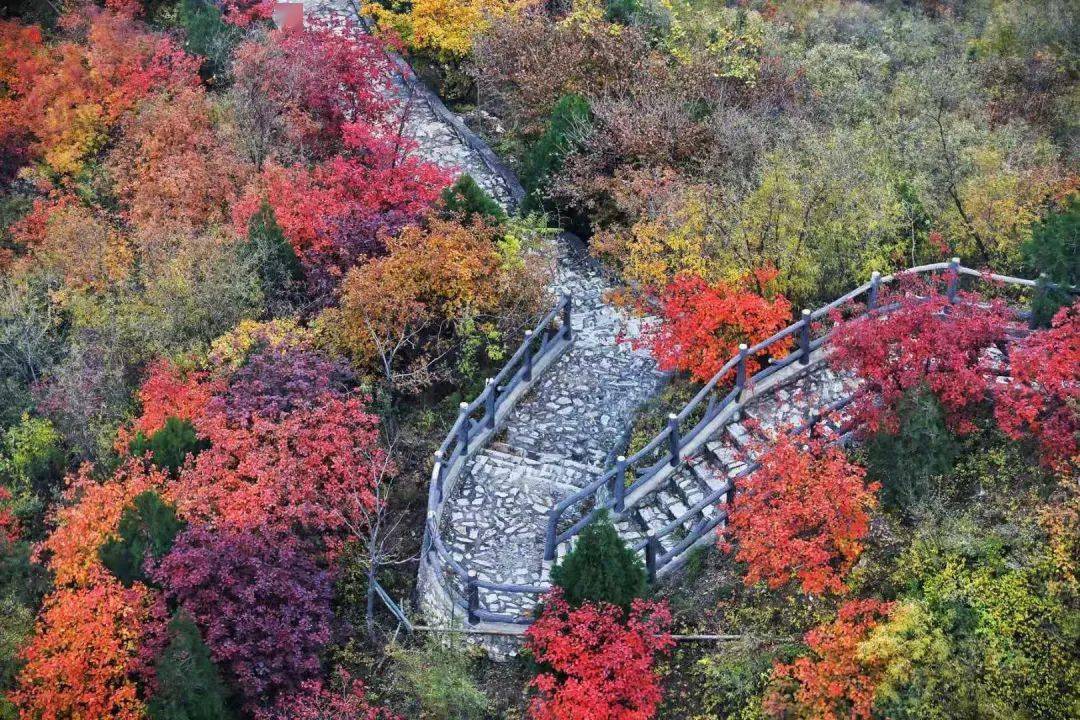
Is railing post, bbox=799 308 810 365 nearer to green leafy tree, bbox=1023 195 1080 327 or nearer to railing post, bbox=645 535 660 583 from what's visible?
green leafy tree, bbox=1023 195 1080 327

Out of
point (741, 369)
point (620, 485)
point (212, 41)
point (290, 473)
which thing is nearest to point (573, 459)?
point (620, 485)

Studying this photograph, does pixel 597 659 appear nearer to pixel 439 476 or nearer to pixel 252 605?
pixel 439 476

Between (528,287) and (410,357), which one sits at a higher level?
(528,287)

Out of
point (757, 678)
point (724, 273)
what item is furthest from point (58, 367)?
point (757, 678)

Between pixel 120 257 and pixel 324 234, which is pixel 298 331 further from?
pixel 120 257

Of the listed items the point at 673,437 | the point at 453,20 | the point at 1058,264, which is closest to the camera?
the point at 1058,264

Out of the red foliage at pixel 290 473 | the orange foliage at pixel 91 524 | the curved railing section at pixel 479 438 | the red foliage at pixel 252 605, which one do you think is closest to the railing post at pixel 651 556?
the curved railing section at pixel 479 438
